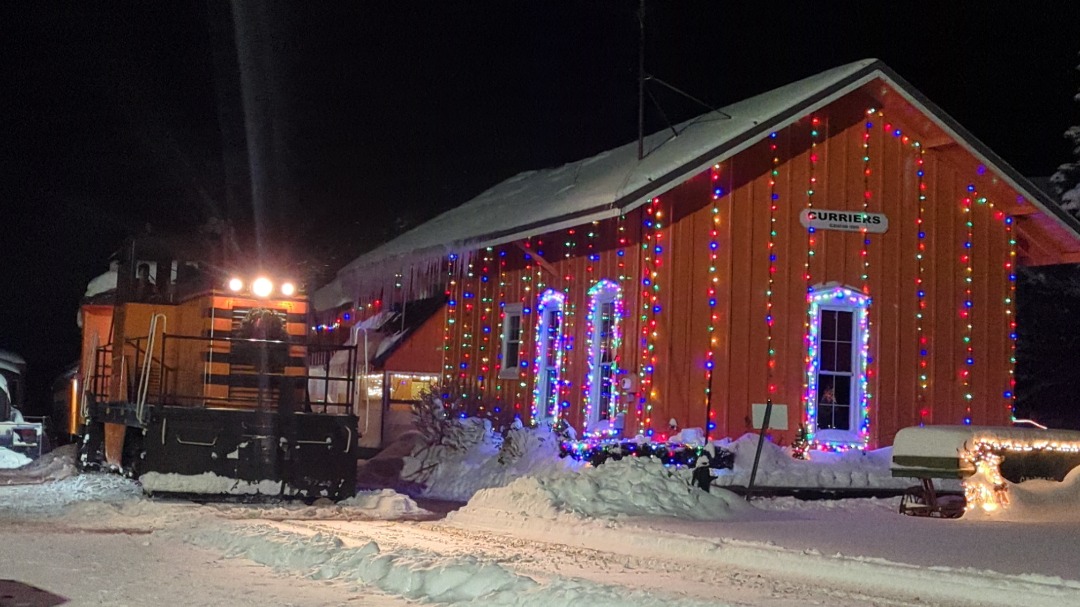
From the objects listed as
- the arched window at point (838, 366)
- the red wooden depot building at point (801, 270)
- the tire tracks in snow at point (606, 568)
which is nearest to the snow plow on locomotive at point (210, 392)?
the tire tracks in snow at point (606, 568)

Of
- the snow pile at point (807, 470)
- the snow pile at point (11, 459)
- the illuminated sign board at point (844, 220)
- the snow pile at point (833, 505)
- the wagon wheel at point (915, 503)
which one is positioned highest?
the illuminated sign board at point (844, 220)

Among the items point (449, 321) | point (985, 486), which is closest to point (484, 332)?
point (449, 321)

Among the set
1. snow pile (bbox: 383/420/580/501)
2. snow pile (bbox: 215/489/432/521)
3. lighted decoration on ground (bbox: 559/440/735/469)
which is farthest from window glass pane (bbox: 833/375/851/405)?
snow pile (bbox: 215/489/432/521)

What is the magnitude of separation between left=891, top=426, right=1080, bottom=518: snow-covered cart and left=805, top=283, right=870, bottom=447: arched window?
4.20 metres

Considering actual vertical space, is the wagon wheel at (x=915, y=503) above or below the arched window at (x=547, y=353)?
below

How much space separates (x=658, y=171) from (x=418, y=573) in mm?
10353

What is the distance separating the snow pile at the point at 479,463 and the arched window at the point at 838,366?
4.43 meters

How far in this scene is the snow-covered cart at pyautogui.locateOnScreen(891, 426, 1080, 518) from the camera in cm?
1392

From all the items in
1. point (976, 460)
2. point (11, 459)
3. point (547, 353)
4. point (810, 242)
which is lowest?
point (11, 459)

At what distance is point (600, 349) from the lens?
64.8ft

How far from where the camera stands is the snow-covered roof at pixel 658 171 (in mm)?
17812

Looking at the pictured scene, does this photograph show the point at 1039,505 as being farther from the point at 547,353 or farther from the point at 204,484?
the point at 204,484

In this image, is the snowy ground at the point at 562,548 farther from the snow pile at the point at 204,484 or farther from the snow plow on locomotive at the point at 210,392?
the snow plow on locomotive at the point at 210,392

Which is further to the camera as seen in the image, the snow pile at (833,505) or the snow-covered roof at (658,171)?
the snow-covered roof at (658,171)
